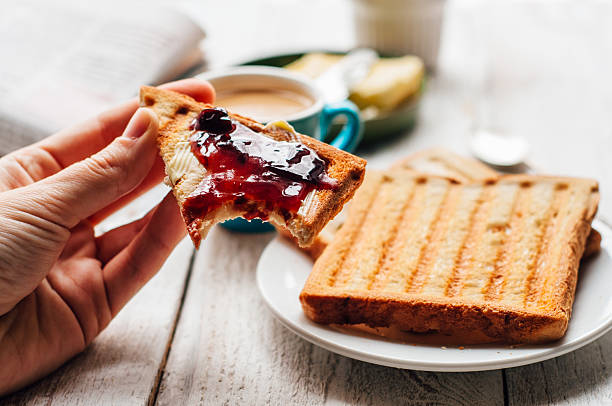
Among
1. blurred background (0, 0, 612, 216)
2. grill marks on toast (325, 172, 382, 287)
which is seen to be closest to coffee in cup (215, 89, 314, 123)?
grill marks on toast (325, 172, 382, 287)

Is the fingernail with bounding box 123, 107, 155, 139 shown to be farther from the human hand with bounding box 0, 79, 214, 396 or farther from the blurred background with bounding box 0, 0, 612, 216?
the blurred background with bounding box 0, 0, 612, 216

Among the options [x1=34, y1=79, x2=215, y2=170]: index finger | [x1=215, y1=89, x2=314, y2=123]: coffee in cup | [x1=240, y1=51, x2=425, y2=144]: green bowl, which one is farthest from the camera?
[x1=240, y1=51, x2=425, y2=144]: green bowl

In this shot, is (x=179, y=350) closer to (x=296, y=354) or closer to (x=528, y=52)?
(x=296, y=354)

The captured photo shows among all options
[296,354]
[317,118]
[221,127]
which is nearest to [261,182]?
[221,127]

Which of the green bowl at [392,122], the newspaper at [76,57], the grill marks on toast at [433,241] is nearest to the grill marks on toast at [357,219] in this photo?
the grill marks on toast at [433,241]

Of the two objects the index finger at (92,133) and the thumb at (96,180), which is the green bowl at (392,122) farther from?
the thumb at (96,180)

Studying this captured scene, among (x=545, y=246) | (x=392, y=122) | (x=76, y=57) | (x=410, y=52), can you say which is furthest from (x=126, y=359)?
(x=410, y=52)
